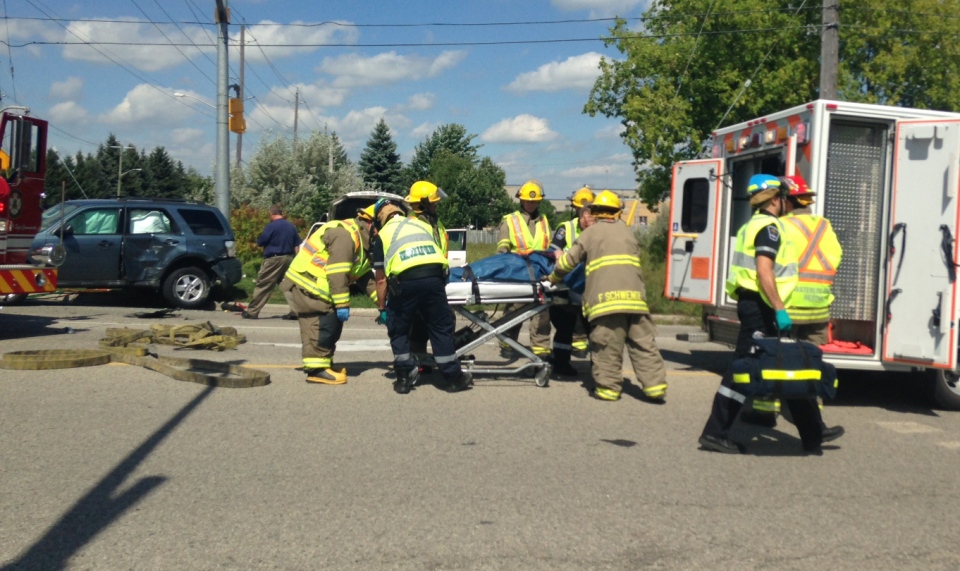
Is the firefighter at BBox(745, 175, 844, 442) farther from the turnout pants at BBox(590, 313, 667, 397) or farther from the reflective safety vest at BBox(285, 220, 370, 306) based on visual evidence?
the reflective safety vest at BBox(285, 220, 370, 306)

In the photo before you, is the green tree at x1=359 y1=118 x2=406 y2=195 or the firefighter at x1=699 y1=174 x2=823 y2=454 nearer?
the firefighter at x1=699 y1=174 x2=823 y2=454

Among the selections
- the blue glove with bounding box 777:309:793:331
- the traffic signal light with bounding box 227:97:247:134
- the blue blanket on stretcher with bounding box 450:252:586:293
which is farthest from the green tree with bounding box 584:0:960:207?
the blue glove with bounding box 777:309:793:331

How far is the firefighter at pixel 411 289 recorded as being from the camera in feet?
26.5

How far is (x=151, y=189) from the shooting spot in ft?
252

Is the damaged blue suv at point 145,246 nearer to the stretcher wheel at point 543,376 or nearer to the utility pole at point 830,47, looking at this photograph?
the stretcher wheel at point 543,376

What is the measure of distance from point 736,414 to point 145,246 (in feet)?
39.6

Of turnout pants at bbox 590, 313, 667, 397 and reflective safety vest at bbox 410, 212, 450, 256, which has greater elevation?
reflective safety vest at bbox 410, 212, 450, 256

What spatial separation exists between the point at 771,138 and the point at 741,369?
3703 millimetres

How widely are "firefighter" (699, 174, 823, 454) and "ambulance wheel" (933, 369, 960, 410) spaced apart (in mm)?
2510

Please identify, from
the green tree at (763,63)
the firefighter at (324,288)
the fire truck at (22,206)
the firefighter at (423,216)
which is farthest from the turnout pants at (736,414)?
the green tree at (763,63)

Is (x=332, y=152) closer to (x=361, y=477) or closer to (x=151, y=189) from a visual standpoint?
(x=151, y=189)

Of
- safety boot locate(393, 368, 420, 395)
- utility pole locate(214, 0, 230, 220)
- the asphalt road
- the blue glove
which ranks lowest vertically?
the asphalt road

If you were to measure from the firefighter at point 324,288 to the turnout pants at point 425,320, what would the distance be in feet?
1.69

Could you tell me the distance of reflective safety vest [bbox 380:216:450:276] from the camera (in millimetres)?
8055
